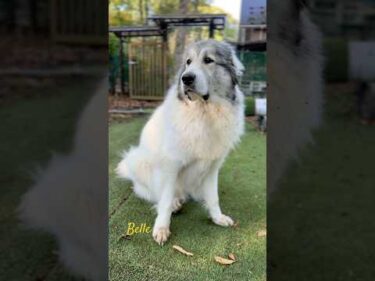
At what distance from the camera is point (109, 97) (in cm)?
174

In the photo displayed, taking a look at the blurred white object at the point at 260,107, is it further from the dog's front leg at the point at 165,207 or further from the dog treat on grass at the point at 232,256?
the dog treat on grass at the point at 232,256

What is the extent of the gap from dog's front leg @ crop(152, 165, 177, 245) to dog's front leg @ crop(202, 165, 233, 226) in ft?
0.49

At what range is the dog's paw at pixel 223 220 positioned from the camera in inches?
73.2

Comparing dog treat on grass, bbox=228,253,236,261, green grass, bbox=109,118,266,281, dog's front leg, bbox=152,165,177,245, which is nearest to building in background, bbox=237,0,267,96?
green grass, bbox=109,118,266,281

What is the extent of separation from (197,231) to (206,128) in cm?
45

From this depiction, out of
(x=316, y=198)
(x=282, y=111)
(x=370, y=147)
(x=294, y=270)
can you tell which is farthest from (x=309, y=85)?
(x=294, y=270)

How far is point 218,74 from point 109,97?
0.46m

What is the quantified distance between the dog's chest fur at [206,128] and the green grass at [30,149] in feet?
1.45

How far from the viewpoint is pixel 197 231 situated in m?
1.81

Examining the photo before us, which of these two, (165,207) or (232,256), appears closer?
(232,256)

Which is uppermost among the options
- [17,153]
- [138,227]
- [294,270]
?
[17,153]

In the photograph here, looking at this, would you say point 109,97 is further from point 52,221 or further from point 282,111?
point 282,111

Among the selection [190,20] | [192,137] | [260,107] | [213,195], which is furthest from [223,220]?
[190,20]

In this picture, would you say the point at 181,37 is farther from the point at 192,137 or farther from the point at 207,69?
the point at 192,137
